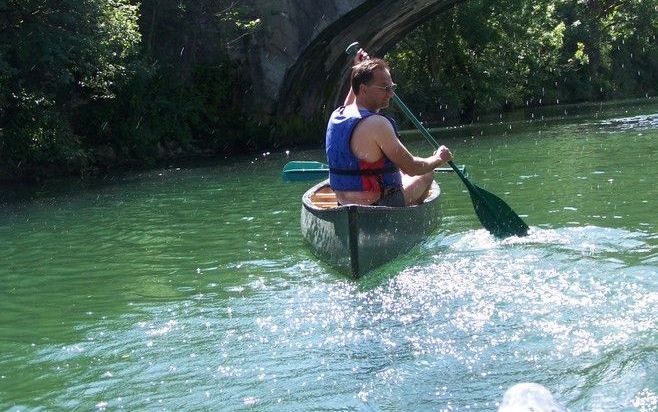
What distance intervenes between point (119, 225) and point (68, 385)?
5544mm

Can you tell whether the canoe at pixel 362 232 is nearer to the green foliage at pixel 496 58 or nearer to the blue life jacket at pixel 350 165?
the blue life jacket at pixel 350 165

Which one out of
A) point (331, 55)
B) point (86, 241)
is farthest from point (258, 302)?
point (331, 55)

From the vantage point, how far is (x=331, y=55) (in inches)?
818

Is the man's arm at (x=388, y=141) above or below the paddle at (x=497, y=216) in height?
above

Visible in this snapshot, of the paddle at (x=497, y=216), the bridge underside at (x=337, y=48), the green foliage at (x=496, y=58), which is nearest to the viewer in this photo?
the paddle at (x=497, y=216)

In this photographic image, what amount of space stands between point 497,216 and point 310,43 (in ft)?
40.5

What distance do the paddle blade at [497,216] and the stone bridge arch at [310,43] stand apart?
11386 millimetres

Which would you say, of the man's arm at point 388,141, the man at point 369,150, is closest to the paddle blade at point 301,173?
the man at point 369,150

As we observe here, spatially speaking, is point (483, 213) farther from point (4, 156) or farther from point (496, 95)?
point (496, 95)

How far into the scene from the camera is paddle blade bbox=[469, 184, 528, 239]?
7.25m

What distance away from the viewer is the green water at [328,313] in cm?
404

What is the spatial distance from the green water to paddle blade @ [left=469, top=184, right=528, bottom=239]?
141 mm

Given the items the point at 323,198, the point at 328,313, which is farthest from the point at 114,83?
the point at 328,313

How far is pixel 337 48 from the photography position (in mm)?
20625
